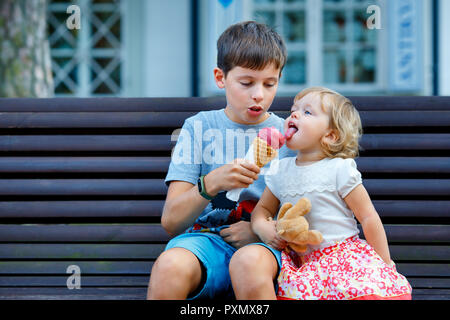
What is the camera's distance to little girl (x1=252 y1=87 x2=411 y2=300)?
163 centimetres

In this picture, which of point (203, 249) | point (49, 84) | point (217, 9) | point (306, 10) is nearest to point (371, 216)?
point (203, 249)

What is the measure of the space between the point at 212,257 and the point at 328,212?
1.41ft

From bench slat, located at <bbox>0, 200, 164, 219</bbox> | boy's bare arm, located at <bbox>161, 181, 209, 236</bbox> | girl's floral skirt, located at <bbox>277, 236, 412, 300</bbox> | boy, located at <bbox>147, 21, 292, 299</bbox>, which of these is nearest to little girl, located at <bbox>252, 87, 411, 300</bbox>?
girl's floral skirt, located at <bbox>277, 236, 412, 300</bbox>

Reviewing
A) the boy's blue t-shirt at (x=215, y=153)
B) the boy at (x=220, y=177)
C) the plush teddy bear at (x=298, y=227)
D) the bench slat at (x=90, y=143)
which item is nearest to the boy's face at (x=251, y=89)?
the boy at (x=220, y=177)

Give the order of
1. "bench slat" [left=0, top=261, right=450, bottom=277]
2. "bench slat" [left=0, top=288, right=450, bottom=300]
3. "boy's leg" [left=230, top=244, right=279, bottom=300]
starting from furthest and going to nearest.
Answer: "bench slat" [left=0, top=261, right=450, bottom=277] → "bench slat" [left=0, top=288, right=450, bottom=300] → "boy's leg" [left=230, top=244, right=279, bottom=300]

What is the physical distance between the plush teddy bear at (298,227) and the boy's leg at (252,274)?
0.10 m

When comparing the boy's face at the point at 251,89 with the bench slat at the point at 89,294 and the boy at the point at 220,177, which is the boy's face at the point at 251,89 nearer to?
the boy at the point at 220,177

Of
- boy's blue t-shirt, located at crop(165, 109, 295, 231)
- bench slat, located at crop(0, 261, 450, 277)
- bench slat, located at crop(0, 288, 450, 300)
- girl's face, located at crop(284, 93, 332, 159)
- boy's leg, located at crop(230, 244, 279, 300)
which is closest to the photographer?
boy's leg, located at crop(230, 244, 279, 300)

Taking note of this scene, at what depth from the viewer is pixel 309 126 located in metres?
1.78

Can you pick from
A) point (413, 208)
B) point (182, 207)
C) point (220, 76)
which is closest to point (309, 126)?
point (220, 76)

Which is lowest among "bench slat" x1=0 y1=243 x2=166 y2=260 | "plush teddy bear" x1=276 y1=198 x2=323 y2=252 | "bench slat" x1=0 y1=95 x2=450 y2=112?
"bench slat" x1=0 y1=243 x2=166 y2=260

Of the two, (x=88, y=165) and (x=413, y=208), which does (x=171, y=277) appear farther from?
(x=413, y=208)

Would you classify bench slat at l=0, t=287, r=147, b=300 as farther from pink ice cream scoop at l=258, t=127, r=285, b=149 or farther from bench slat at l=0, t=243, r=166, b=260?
pink ice cream scoop at l=258, t=127, r=285, b=149
